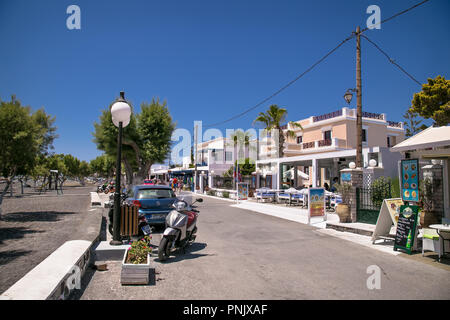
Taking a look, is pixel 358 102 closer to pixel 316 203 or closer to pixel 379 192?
pixel 379 192

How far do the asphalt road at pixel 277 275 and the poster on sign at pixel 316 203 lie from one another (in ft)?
11.4

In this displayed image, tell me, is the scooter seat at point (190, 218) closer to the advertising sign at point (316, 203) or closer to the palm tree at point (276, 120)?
the advertising sign at point (316, 203)

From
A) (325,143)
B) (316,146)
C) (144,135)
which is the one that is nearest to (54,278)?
(144,135)

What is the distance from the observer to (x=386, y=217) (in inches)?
303

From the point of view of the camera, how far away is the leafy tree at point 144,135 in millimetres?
23953

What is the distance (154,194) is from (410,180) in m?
7.24

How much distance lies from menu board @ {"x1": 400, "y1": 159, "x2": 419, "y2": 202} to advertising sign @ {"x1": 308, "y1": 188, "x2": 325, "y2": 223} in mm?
4221

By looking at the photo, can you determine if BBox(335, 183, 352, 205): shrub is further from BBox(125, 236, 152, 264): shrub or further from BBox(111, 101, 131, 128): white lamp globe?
BBox(125, 236, 152, 264): shrub

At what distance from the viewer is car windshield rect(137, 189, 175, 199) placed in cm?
918

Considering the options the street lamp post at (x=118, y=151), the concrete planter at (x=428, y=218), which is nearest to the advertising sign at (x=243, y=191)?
the concrete planter at (x=428, y=218)

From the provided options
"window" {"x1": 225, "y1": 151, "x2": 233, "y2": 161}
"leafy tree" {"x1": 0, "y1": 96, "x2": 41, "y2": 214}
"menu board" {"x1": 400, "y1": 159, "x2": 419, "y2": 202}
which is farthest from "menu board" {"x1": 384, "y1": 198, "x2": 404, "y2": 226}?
"window" {"x1": 225, "y1": 151, "x2": 233, "y2": 161}

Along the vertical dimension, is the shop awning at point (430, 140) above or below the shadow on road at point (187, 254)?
above

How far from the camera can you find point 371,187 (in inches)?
428

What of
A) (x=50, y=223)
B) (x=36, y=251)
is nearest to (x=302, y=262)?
(x=36, y=251)
